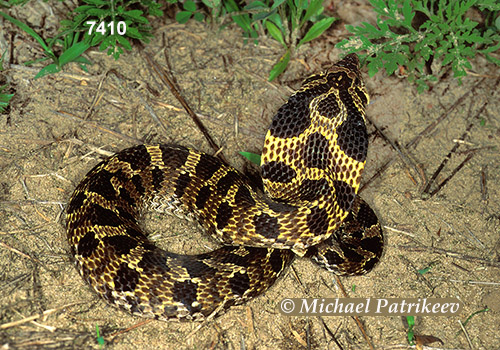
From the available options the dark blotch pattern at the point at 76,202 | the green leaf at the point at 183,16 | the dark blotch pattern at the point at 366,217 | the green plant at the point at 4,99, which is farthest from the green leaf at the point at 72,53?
the dark blotch pattern at the point at 366,217

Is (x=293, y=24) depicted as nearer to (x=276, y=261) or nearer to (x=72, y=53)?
(x=72, y=53)

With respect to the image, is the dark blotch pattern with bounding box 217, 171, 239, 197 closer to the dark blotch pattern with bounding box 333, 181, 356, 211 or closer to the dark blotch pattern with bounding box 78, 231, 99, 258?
the dark blotch pattern with bounding box 333, 181, 356, 211

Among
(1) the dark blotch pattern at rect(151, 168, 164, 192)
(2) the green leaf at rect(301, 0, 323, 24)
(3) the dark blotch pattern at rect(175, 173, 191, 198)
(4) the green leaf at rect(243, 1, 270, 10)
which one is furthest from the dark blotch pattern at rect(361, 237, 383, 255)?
(4) the green leaf at rect(243, 1, 270, 10)

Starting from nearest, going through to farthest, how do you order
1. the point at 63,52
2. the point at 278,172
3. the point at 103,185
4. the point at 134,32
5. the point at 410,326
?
the point at 410,326 < the point at 278,172 < the point at 103,185 < the point at 134,32 < the point at 63,52

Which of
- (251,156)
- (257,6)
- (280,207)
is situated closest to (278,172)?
(280,207)

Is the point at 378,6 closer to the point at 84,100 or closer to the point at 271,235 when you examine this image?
the point at 271,235

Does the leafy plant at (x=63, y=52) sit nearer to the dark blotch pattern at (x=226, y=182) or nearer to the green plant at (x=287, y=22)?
the green plant at (x=287, y=22)

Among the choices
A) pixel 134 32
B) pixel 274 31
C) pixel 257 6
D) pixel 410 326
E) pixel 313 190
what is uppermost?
pixel 257 6
